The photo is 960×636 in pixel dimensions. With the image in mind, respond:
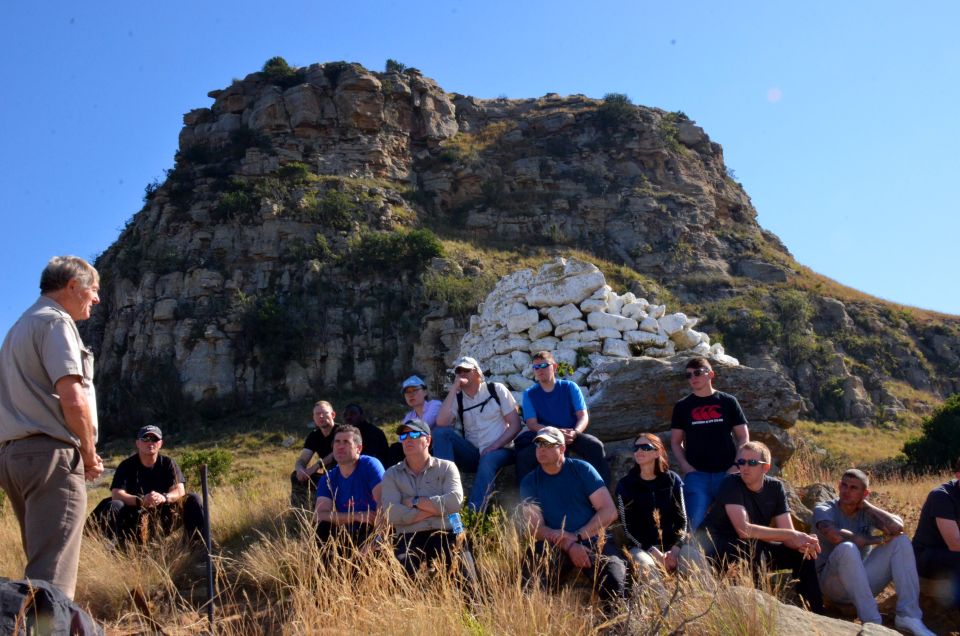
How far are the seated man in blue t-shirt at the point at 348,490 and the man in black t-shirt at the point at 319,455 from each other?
146 centimetres

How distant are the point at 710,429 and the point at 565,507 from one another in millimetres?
1812

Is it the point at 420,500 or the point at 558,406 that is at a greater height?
the point at 558,406

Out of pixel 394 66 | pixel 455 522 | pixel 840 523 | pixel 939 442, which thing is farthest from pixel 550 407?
pixel 394 66

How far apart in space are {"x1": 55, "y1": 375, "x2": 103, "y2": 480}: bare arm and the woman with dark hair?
3.27 m

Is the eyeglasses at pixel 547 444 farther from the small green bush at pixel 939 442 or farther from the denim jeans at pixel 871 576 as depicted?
the small green bush at pixel 939 442

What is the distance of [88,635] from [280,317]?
2625 cm

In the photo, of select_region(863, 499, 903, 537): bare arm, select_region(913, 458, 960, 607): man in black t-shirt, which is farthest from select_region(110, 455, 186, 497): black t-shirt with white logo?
select_region(913, 458, 960, 607): man in black t-shirt

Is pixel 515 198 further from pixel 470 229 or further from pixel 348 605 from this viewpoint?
pixel 348 605

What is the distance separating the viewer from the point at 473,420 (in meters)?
6.80

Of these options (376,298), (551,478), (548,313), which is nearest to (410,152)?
(376,298)

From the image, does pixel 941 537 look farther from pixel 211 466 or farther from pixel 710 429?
pixel 211 466

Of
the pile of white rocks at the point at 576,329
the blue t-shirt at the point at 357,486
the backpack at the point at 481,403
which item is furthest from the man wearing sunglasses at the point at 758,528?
the pile of white rocks at the point at 576,329

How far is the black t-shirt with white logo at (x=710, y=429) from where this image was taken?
5973 millimetres

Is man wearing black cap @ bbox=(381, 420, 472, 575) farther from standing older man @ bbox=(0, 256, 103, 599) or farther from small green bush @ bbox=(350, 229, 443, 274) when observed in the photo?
small green bush @ bbox=(350, 229, 443, 274)
